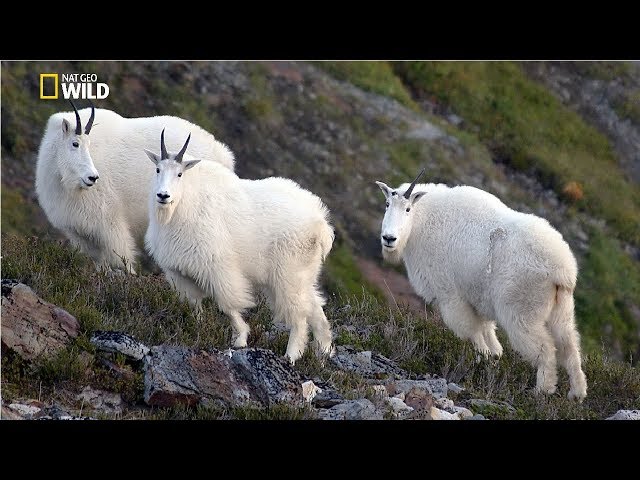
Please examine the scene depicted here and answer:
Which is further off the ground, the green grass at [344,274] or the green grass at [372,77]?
the green grass at [372,77]

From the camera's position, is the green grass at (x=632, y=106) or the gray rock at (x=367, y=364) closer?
A: the gray rock at (x=367, y=364)

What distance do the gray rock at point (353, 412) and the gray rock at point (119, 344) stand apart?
5.40ft

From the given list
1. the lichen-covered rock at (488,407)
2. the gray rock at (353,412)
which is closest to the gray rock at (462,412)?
the lichen-covered rock at (488,407)

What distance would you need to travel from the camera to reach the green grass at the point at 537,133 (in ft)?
92.8

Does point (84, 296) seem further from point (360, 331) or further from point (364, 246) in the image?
point (364, 246)

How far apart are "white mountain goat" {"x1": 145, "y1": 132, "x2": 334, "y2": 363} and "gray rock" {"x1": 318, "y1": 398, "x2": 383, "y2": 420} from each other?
4.30 feet

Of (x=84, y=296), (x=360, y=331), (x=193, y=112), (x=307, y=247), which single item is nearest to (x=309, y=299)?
(x=307, y=247)

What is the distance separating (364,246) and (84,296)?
14.9m

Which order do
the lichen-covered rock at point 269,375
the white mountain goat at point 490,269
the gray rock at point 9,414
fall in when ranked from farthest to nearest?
the white mountain goat at point 490,269, the lichen-covered rock at point 269,375, the gray rock at point 9,414

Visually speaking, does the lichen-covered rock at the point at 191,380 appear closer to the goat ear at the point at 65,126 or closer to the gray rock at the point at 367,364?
the gray rock at the point at 367,364

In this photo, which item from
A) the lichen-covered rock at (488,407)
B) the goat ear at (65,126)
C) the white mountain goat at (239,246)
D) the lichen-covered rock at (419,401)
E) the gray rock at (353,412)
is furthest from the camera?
the goat ear at (65,126)

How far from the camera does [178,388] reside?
911cm

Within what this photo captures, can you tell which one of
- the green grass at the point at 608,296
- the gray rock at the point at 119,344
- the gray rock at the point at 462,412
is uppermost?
the gray rock at the point at 119,344

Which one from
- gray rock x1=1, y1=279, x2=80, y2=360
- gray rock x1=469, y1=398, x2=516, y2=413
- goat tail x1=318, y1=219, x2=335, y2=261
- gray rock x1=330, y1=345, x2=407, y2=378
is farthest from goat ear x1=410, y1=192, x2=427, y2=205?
gray rock x1=1, y1=279, x2=80, y2=360
